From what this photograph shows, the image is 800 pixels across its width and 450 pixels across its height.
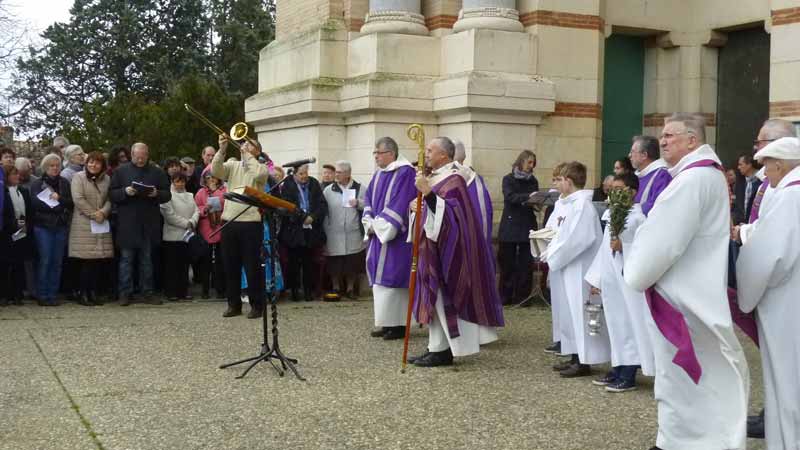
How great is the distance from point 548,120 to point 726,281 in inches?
283

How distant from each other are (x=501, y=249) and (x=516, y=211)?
52 centimetres

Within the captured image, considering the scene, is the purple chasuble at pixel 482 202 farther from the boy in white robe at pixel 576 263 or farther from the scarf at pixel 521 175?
the scarf at pixel 521 175

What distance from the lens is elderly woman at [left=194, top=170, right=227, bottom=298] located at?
12215 millimetres

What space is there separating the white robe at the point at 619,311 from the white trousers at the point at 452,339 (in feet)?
3.75

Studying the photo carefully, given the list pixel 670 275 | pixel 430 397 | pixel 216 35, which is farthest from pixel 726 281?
A: pixel 216 35

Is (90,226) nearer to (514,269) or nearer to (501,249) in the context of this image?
(501,249)

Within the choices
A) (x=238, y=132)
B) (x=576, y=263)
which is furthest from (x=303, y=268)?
(x=576, y=263)

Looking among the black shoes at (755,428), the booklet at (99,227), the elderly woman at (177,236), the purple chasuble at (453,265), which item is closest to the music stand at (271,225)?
the purple chasuble at (453,265)

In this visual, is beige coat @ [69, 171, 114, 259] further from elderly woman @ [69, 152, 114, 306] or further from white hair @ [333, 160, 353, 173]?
white hair @ [333, 160, 353, 173]

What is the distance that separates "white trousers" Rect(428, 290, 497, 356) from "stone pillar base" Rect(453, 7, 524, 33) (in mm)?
5106

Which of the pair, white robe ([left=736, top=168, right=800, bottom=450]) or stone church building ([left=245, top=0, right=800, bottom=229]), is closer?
white robe ([left=736, top=168, right=800, bottom=450])

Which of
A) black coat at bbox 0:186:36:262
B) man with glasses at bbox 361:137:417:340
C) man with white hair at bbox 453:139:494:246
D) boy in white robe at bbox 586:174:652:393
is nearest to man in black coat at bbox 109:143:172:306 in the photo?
black coat at bbox 0:186:36:262

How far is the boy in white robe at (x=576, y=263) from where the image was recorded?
307 inches

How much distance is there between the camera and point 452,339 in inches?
318
